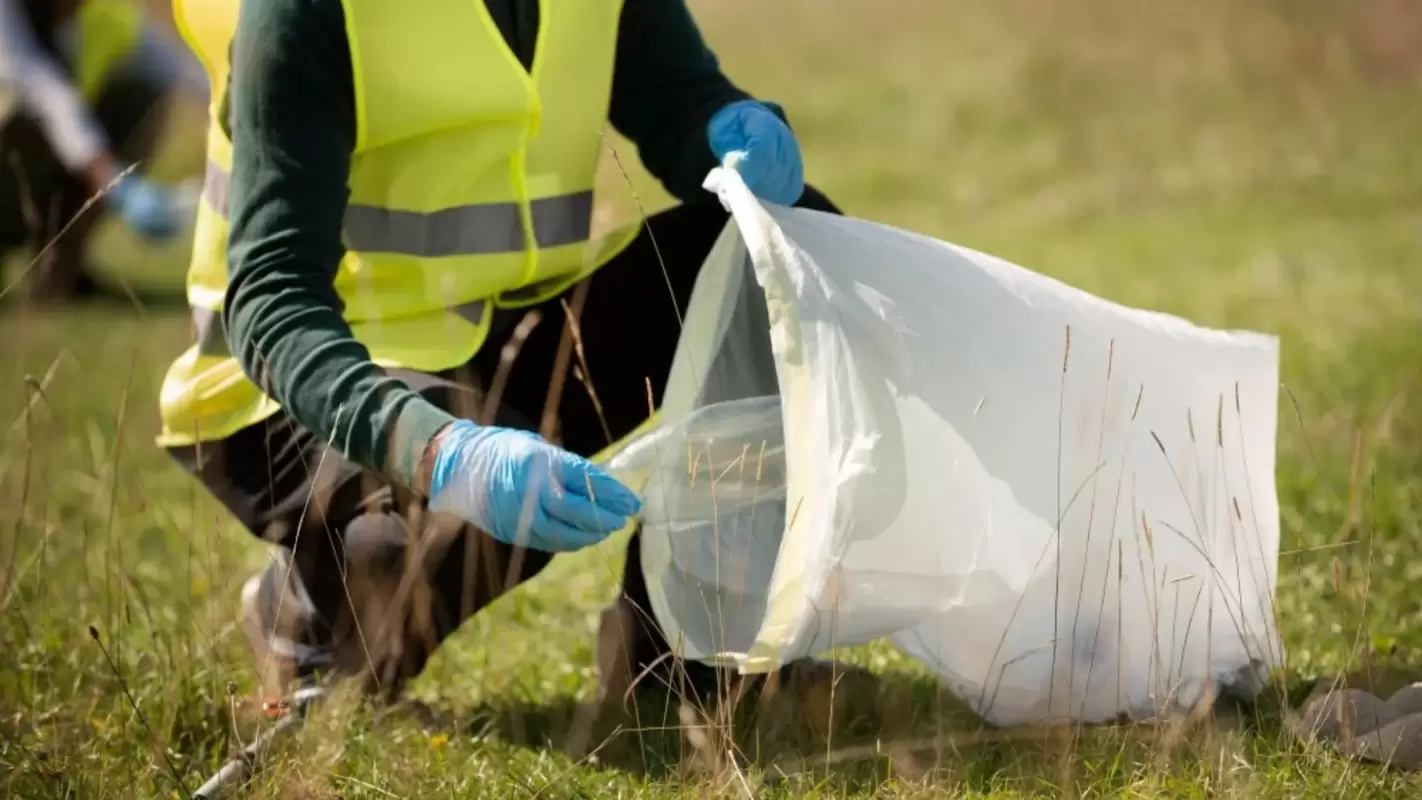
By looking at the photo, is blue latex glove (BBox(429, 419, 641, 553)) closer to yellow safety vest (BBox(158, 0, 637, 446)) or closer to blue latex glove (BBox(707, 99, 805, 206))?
yellow safety vest (BBox(158, 0, 637, 446))

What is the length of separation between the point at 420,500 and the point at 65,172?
13.8 feet

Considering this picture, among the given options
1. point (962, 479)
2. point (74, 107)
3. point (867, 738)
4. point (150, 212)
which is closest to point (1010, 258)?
point (150, 212)

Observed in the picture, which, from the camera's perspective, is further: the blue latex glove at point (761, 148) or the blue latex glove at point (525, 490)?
the blue latex glove at point (761, 148)

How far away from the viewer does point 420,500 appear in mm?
2131

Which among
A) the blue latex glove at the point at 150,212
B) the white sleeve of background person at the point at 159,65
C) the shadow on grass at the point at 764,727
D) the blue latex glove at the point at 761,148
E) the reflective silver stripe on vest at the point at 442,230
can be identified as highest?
the blue latex glove at the point at 761,148

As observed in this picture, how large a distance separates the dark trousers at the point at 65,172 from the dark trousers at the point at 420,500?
146 inches

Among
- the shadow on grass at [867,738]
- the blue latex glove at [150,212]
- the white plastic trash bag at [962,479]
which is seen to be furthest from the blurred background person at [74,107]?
the white plastic trash bag at [962,479]

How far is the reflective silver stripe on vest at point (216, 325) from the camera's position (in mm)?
2281

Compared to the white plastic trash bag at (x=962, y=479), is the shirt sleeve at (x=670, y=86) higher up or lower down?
higher up

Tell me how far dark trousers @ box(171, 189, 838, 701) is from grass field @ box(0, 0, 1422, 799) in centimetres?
12

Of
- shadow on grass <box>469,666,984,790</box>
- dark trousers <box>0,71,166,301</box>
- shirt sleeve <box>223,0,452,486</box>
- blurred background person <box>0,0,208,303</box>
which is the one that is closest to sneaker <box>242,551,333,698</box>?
shadow on grass <box>469,666,984,790</box>

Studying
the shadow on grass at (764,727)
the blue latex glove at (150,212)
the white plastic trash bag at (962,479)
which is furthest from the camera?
the blue latex glove at (150,212)

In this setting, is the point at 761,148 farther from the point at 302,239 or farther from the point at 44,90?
the point at 44,90

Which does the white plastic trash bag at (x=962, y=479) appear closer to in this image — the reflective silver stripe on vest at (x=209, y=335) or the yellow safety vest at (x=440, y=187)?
the yellow safety vest at (x=440, y=187)
